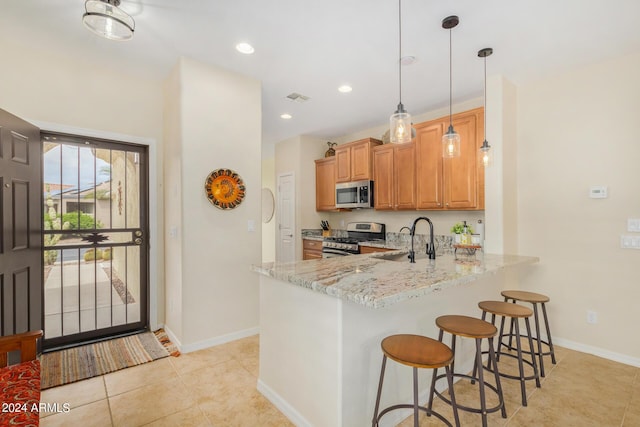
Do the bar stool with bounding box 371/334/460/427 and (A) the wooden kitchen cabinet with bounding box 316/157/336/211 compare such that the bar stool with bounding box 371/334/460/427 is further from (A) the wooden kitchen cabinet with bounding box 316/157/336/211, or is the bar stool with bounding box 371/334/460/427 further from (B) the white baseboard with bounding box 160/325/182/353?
(A) the wooden kitchen cabinet with bounding box 316/157/336/211

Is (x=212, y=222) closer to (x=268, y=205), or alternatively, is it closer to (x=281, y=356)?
(x=281, y=356)

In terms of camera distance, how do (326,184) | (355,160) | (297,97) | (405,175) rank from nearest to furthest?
(297,97) < (405,175) < (355,160) < (326,184)

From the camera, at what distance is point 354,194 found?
483cm

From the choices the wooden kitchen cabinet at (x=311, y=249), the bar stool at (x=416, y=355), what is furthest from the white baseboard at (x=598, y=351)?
the wooden kitchen cabinet at (x=311, y=249)

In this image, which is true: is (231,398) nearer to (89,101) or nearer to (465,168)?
(89,101)

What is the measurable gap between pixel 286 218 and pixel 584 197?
4.40 metres

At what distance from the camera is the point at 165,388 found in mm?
2256

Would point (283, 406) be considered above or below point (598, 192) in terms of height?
below

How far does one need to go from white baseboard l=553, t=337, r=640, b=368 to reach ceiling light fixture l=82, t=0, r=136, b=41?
4.52m

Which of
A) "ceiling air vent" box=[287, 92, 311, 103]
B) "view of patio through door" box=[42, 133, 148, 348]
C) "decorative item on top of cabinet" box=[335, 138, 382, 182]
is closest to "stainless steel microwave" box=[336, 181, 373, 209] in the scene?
"decorative item on top of cabinet" box=[335, 138, 382, 182]

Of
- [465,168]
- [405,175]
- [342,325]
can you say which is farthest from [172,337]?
[465,168]

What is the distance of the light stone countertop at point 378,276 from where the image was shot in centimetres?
148

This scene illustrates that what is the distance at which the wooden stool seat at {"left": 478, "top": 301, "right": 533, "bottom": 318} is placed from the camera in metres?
2.11

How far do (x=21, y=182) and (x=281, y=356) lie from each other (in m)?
2.56
